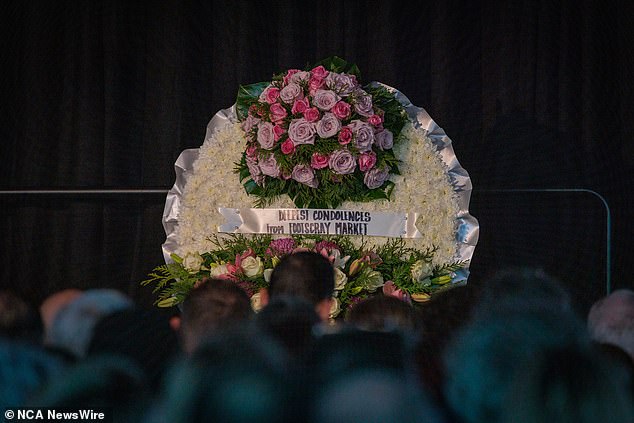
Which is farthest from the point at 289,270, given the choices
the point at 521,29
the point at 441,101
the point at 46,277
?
the point at 521,29

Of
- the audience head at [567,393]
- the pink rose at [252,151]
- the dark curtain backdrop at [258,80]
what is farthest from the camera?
the dark curtain backdrop at [258,80]

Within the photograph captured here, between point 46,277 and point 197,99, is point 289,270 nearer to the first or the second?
point 46,277

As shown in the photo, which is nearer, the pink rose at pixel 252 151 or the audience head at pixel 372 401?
the audience head at pixel 372 401

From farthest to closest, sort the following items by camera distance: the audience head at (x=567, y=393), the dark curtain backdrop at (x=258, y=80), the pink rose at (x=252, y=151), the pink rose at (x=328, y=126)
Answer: the dark curtain backdrop at (x=258, y=80) < the pink rose at (x=252, y=151) < the pink rose at (x=328, y=126) < the audience head at (x=567, y=393)

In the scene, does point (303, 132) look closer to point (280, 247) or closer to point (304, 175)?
point (304, 175)

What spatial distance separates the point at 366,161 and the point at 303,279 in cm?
141

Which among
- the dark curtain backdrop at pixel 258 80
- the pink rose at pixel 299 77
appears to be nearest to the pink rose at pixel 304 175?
the pink rose at pixel 299 77

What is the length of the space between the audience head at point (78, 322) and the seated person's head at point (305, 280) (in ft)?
0.21

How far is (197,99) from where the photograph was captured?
8.51 ft

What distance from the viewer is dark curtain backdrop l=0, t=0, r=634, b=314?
2.49 metres

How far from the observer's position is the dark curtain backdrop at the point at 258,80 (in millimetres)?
2492

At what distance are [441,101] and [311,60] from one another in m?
0.52

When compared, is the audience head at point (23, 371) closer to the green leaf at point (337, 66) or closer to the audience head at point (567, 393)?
the audience head at point (567, 393)

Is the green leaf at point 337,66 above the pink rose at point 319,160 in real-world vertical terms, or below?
above
